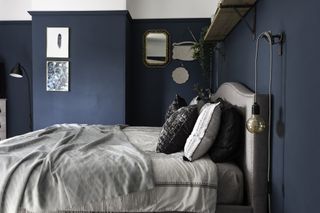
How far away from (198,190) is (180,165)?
175 millimetres

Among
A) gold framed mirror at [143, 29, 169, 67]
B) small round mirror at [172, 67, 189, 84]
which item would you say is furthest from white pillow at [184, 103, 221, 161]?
gold framed mirror at [143, 29, 169, 67]

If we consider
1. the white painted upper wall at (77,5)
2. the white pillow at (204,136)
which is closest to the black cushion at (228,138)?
the white pillow at (204,136)

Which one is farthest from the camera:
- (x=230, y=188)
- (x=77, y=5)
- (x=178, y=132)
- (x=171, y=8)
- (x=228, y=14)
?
(x=171, y=8)

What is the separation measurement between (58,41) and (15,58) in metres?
1.12

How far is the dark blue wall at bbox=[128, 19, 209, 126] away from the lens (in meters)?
4.68

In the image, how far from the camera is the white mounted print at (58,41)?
4.30m

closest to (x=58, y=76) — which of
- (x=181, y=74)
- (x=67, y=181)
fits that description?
(x=181, y=74)

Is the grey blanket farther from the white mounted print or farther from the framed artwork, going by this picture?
the white mounted print

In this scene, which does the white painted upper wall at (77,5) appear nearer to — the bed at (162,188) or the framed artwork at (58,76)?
the framed artwork at (58,76)

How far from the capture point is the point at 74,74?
14.2ft

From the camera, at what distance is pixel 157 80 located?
4.75m

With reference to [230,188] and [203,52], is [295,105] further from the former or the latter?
[203,52]

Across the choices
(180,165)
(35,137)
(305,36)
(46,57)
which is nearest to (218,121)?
(180,165)

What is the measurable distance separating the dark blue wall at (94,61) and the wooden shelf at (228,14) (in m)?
1.69
